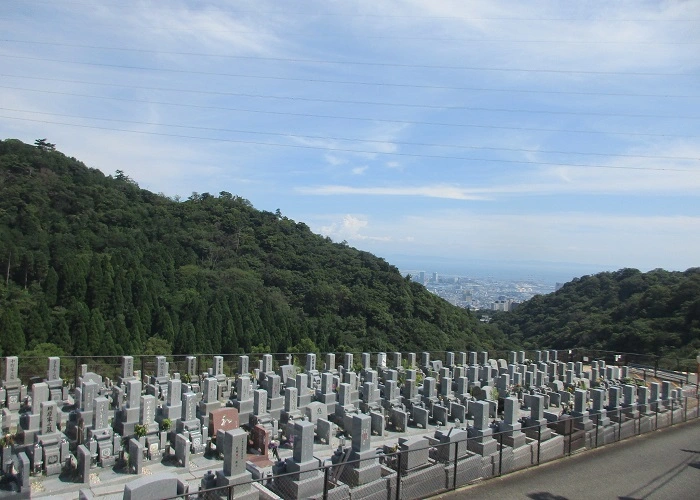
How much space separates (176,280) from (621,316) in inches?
1393

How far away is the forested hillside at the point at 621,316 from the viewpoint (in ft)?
107

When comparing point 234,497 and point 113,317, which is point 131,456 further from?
point 113,317

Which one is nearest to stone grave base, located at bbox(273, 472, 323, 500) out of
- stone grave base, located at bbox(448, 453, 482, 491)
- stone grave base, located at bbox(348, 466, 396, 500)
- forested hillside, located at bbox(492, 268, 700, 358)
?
stone grave base, located at bbox(348, 466, 396, 500)

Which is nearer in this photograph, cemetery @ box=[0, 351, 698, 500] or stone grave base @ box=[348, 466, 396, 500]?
stone grave base @ box=[348, 466, 396, 500]

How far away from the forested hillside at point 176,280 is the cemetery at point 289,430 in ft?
34.8

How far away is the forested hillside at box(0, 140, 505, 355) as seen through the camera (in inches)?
1134

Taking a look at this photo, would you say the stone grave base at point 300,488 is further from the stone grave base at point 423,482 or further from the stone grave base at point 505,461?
the stone grave base at point 505,461

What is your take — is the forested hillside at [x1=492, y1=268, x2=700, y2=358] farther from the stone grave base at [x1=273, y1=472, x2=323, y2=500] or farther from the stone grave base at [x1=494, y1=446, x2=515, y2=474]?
the stone grave base at [x1=273, y1=472, x2=323, y2=500]

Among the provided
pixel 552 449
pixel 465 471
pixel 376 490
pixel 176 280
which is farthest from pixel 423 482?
pixel 176 280

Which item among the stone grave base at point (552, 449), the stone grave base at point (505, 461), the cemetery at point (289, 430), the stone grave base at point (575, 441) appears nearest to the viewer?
the cemetery at point (289, 430)

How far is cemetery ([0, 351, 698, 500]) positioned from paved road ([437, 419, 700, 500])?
1.07 feet

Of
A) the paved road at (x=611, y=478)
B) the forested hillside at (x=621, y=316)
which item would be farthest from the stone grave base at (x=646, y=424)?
the forested hillside at (x=621, y=316)

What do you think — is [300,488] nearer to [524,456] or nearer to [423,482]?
[423,482]

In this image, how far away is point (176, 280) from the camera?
3972cm
